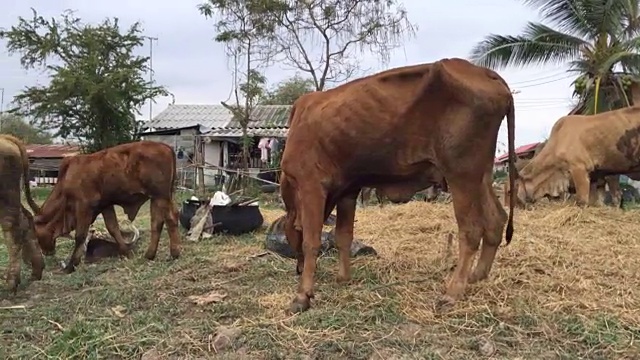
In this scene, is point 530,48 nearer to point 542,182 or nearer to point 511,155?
point 542,182

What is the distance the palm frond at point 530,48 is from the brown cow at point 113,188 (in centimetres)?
1303

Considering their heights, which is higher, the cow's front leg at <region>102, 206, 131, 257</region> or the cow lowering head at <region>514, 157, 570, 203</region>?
the cow lowering head at <region>514, 157, 570, 203</region>

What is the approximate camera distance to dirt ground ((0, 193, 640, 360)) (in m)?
4.71

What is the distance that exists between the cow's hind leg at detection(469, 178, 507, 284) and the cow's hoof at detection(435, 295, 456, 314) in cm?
58

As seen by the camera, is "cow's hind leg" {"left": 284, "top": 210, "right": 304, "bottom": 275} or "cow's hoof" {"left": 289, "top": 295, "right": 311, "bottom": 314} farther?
"cow's hind leg" {"left": 284, "top": 210, "right": 304, "bottom": 275}

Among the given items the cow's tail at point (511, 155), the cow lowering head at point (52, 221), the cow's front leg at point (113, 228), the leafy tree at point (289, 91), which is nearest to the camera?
the cow's tail at point (511, 155)

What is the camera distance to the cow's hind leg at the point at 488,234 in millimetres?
5805

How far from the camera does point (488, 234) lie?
19.1ft

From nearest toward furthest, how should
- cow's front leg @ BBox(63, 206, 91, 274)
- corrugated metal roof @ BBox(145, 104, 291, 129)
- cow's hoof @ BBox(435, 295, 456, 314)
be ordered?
1. cow's hoof @ BBox(435, 295, 456, 314)
2. cow's front leg @ BBox(63, 206, 91, 274)
3. corrugated metal roof @ BBox(145, 104, 291, 129)

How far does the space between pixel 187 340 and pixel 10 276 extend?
3042mm

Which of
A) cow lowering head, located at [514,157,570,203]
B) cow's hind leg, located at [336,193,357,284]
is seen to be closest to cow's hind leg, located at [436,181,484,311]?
cow's hind leg, located at [336,193,357,284]

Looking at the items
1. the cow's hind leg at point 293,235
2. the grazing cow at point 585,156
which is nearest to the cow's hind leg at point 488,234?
the cow's hind leg at point 293,235

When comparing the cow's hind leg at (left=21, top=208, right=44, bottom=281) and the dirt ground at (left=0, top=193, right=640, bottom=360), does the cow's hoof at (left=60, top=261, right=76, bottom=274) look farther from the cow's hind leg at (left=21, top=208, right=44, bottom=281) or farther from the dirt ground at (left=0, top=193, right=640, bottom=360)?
the cow's hind leg at (left=21, top=208, right=44, bottom=281)

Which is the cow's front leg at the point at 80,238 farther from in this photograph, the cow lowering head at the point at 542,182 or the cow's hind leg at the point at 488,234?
the cow lowering head at the point at 542,182
